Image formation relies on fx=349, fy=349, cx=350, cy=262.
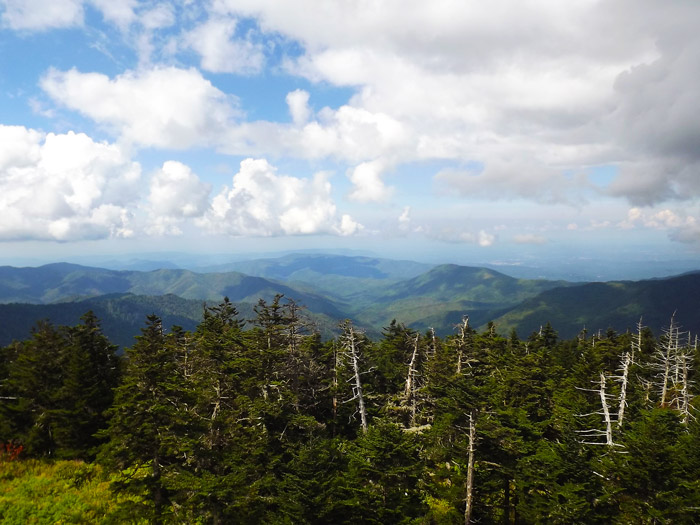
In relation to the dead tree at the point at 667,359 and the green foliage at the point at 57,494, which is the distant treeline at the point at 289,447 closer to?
the green foliage at the point at 57,494

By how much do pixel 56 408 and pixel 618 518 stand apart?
3952cm

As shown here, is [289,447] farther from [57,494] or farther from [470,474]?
[57,494]

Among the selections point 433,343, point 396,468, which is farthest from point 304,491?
point 433,343

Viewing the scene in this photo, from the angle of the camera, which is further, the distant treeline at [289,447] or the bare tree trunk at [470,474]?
the bare tree trunk at [470,474]

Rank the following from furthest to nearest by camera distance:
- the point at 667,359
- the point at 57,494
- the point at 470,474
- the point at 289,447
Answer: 1. the point at 667,359
2. the point at 57,494
3. the point at 289,447
4. the point at 470,474

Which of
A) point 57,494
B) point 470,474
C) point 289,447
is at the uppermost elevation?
point 289,447

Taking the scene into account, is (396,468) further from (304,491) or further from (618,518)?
(618,518)

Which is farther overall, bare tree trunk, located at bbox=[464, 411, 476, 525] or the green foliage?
bare tree trunk, located at bbox=[464, 411, 476, 525]

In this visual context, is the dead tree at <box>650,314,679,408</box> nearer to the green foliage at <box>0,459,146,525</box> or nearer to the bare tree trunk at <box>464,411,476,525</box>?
the bare tree trunk at <box>464,411,476,525</box>

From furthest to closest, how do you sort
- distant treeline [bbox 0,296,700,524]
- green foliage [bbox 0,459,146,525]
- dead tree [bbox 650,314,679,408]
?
dead tree [bbox 650,314,679,408] < green foliage [bbox 0,459,146,525] < distant treeline [bbox 0,296,700,524]

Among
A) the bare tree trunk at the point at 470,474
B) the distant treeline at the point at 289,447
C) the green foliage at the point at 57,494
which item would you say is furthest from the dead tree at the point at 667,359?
the green foliage at the point at 57,494

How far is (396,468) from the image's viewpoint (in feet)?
60.8

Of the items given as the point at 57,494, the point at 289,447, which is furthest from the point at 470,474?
the point at 57,494

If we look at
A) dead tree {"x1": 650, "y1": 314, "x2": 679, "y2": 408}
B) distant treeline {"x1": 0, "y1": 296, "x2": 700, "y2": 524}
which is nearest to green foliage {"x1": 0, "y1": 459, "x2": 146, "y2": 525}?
distant treeline {"x1": 0, "y1": 296, "x2": 700, "y2": 524}
